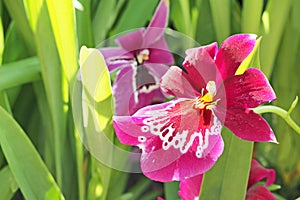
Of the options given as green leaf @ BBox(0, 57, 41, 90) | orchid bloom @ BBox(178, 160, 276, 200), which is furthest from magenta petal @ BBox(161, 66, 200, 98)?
green leaf @ BBox(0, 57, 41, 90)

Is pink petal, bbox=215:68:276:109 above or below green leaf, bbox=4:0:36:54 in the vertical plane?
above

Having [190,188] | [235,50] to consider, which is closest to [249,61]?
[235,50]

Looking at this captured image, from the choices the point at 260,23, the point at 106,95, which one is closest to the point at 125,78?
the point at 106,95

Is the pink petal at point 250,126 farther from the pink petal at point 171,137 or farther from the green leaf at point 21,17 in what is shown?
the green leaf at point 21,17

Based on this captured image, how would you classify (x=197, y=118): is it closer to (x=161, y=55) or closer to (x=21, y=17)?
(x=161, y=55)

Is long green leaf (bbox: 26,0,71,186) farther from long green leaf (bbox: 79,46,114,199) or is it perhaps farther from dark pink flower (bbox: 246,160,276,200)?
dark pink flower (bbox: 246,160,276,200)

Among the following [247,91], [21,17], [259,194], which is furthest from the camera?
[21,17]

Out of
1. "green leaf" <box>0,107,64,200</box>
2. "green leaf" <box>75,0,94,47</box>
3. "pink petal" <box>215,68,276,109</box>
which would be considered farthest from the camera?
"green leaf" <box>75,0,94,47</box>
